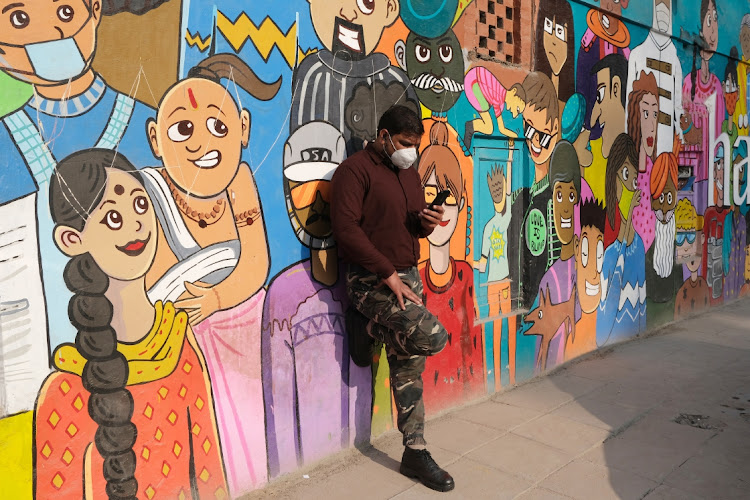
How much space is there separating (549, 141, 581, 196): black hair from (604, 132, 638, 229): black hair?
0.67 meters

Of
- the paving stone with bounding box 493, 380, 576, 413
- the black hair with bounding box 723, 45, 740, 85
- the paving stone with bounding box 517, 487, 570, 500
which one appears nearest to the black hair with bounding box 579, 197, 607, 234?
the paving stone with bounding box 493, 380, 576, 413

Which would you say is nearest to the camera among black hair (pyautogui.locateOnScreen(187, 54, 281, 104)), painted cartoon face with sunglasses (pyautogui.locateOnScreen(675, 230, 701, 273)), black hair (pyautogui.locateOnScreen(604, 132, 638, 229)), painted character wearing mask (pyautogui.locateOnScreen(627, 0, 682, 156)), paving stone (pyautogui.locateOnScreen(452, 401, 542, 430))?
black hair (pyautogui.locateOnScreen(187, 54, 281, 104))

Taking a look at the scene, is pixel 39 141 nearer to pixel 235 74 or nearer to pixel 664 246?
pixel 235 74

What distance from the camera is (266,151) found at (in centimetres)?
350

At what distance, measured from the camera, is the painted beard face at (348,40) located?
385 centimetres

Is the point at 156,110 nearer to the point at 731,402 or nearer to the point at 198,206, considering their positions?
the point at 198,206

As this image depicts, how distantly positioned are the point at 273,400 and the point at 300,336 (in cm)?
40

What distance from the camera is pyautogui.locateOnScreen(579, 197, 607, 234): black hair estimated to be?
20.9 feet

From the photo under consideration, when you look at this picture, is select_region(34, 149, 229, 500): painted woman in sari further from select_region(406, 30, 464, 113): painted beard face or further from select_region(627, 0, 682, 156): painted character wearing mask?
select_region(627, 0, 682, 156): painted character wearing mask

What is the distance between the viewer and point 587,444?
419 centimetres

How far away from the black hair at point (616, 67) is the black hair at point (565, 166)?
927 mm

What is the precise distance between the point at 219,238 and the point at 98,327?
0.75m

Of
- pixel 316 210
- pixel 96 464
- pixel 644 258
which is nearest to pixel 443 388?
pixel 316 210

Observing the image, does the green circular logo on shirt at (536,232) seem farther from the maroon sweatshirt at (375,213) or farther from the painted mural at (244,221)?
the maroon sweatshirt at (375,213)
